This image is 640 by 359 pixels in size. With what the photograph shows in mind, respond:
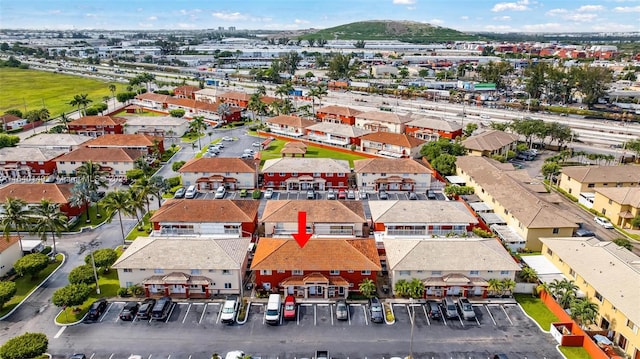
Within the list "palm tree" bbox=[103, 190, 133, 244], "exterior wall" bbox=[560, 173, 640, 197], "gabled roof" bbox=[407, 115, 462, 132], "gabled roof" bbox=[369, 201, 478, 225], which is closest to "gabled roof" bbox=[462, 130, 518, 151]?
"gabled roof" bbox=[407, 115, 462, 132]

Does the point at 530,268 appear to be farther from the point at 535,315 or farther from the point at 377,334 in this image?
the point at 377,334

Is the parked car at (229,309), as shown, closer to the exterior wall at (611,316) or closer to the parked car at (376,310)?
the parked car at (376,310)

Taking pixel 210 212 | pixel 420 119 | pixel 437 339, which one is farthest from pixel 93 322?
pixel 420 119

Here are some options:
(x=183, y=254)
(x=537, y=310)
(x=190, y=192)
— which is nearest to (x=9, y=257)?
(x=183, y=254)

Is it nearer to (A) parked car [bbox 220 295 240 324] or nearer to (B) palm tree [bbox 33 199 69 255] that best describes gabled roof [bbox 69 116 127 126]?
(B) palm tree [bbox 33 199 69 255]

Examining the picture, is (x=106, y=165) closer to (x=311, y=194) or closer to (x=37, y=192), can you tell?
(x=37, y=192)
